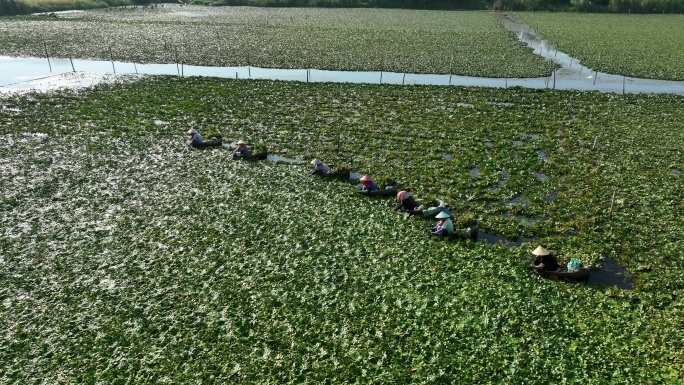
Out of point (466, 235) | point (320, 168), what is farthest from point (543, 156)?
point (320, 168)

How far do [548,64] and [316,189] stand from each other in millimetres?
25411

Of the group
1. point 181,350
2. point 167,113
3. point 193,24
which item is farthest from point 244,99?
point 193,24

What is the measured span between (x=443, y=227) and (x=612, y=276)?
415 centimetres

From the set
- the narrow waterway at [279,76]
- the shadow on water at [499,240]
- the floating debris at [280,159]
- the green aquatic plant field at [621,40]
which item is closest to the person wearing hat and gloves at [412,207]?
the shadow on water at [499,240]

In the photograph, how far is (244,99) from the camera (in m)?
24.7

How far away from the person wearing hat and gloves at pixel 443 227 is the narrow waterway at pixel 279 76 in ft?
57.5

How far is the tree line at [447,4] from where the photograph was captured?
214ft

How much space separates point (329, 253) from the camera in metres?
11.8

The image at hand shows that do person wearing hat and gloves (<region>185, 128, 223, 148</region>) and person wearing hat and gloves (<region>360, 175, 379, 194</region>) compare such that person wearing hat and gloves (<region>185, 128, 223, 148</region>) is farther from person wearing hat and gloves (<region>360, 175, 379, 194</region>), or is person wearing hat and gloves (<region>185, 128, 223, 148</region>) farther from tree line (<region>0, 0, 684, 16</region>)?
tree line (<region>0, 0, 684, 16</region>)

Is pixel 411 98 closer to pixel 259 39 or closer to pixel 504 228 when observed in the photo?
pixel 504 228

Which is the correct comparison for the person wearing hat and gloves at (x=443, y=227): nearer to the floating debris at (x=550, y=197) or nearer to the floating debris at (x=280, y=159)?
the floating debris at (x=550, y=197)

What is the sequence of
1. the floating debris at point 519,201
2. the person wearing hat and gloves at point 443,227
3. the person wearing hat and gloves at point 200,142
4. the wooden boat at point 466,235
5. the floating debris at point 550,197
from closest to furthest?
the wooden boat at point 466,235 → the person wearing hat and gloves at point 443,227 → the floating debris at point 519,201 → the floating debris at point 550,197 → the person wearing hat and gloves at point 200,142

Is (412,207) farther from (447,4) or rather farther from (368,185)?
(447,4)

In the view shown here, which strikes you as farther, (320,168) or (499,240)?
(320,168)
